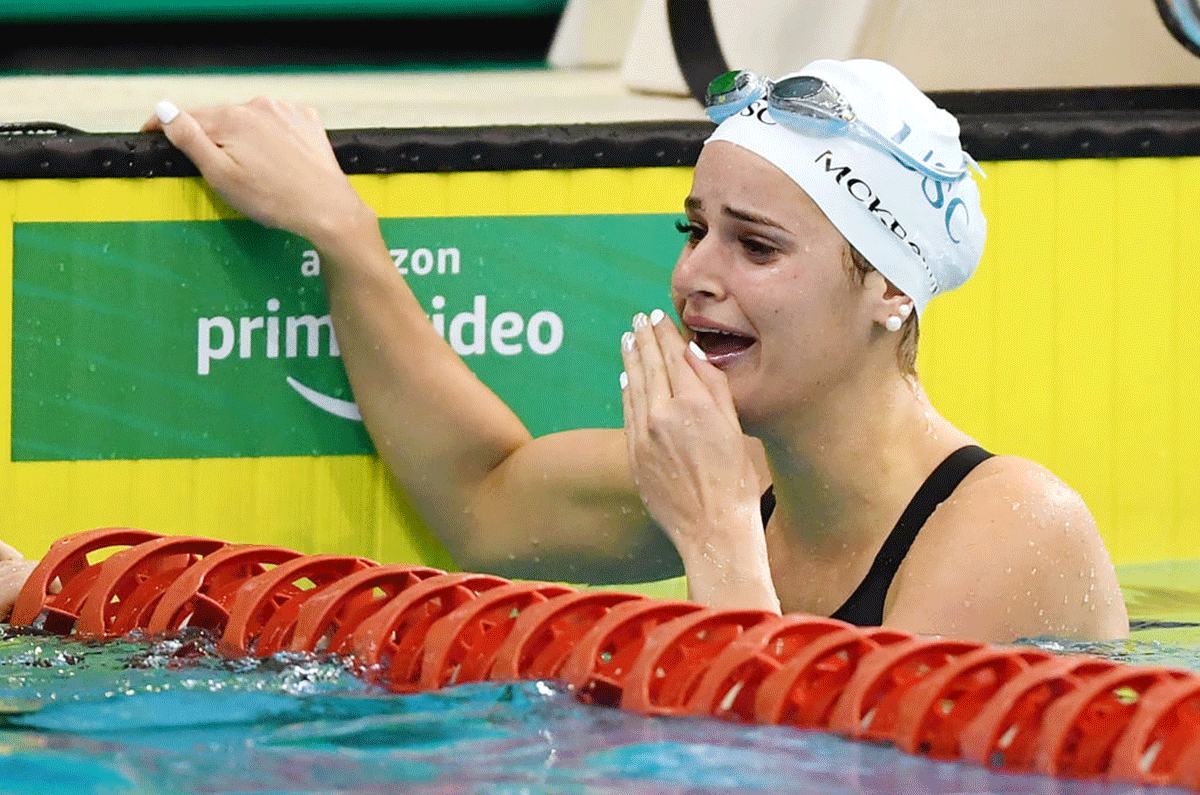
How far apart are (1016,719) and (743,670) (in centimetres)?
35

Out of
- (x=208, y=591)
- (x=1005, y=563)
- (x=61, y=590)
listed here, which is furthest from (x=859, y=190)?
(x=61, y=590)

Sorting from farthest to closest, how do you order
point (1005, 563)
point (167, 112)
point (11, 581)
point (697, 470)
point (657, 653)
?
point (167, 112) → point (11, 581) → point (697, 470) → point (1005, 563) → point (657, 653)

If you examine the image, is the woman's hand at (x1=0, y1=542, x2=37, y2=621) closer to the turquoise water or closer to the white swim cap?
the turquoise water

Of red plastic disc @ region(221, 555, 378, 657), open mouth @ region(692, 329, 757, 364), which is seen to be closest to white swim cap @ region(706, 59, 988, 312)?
open mouth @ region(692, 329, 757, 364)

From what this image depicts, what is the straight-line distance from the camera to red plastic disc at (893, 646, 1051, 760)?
1785mm

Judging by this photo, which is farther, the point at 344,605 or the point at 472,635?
the point at 344,605

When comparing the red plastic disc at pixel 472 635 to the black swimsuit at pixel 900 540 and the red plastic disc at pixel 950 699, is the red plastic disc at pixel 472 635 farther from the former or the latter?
the red plastic disc at pixel 950 699

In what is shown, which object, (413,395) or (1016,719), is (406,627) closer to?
(413,395)

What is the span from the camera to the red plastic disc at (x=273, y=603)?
231cm

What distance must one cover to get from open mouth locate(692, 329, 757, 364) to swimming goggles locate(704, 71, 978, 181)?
0.33 meters

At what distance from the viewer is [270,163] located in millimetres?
3084

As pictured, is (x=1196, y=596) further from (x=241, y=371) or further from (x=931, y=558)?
(x=241, y=371)

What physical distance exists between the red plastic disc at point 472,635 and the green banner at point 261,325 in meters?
1.02

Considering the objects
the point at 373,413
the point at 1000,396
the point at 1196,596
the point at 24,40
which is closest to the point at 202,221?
the point at 373,413
